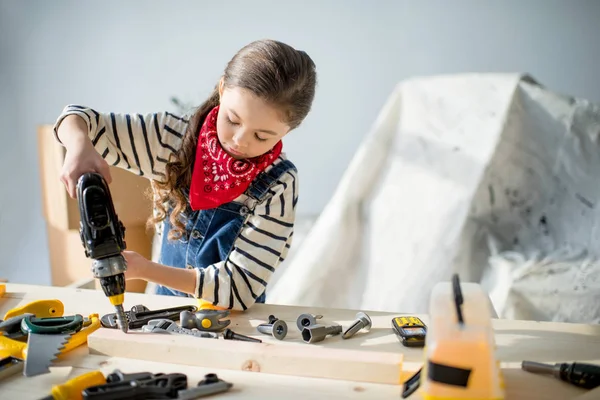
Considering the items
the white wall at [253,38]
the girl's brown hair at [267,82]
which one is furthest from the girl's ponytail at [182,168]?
the white wall at [253,38]

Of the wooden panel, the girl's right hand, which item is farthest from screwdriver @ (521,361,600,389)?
the wooden panel

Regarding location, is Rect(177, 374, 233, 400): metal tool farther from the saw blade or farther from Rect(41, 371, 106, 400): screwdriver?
the saw blade

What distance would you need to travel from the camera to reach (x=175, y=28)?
8.98 ft

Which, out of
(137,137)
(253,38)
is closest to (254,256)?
(137,137)

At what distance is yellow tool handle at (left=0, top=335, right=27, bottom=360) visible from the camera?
2.97 ft

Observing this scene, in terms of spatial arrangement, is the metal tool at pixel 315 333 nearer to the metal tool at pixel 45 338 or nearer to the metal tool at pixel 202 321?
the metal tool at pixel 202 321

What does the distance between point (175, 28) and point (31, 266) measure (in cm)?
130

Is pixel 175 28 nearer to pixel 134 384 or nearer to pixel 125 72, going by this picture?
pixel 125 72

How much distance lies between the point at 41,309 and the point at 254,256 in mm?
376

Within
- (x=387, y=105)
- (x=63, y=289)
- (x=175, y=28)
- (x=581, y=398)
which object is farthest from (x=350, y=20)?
(x=581, y=398)

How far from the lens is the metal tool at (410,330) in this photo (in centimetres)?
97

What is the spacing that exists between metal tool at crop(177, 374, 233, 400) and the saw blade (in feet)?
0.73

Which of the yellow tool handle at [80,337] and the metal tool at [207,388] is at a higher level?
the yellow tool handle at [80,337]

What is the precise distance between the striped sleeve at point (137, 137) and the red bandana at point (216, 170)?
0.22 feet
